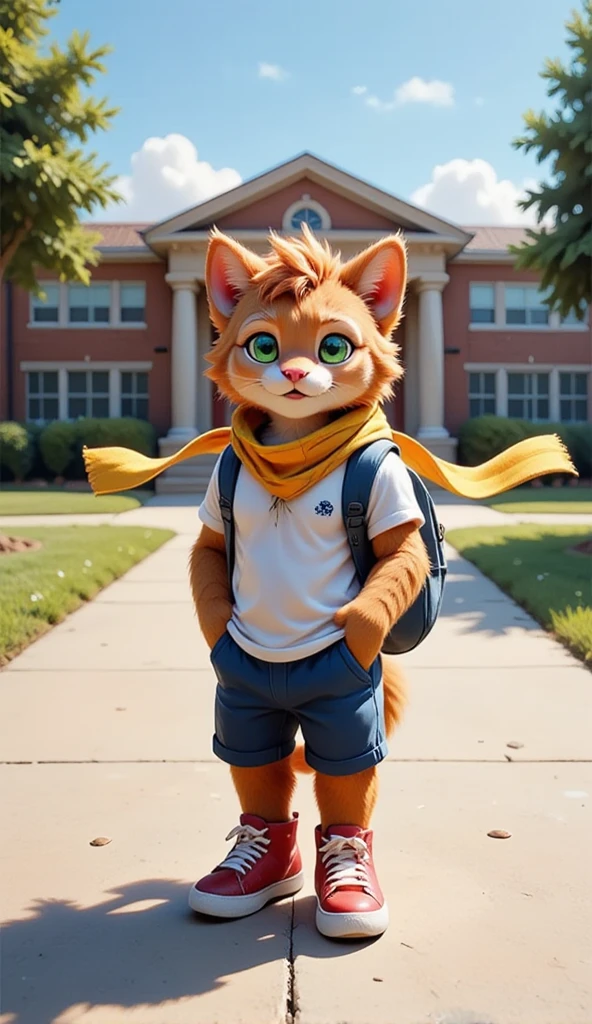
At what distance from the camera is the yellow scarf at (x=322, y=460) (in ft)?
6.95

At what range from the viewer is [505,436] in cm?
2025

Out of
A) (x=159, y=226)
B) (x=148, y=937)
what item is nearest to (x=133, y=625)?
(x=148, y=937)

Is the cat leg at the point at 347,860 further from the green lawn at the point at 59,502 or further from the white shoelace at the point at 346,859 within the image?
the green lawn at the point at 59,502

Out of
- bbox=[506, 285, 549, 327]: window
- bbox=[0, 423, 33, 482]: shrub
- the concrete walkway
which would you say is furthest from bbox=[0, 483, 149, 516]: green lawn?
bbox=[506, 285, 549, 327]: window

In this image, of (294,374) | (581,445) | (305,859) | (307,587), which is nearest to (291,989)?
(305,859)

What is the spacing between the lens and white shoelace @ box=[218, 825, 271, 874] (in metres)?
2.17

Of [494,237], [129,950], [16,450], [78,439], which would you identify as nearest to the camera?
[129,950]

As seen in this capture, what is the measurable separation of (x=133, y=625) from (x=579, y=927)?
3987 millimetres

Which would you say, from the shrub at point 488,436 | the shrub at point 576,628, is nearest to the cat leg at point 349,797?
the shrub at point 576,628

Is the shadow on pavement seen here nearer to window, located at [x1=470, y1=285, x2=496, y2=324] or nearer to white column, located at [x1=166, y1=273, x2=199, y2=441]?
white column, located at [x1=166, y1=273, x2=199, y2=441]

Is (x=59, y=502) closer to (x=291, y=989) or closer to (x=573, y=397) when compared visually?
(x=291, y=989)

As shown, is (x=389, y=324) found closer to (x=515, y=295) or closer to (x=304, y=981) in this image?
(x=304, y=981)

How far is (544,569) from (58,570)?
390 cm

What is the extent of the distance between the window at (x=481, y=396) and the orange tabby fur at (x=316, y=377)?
21.2 meters
